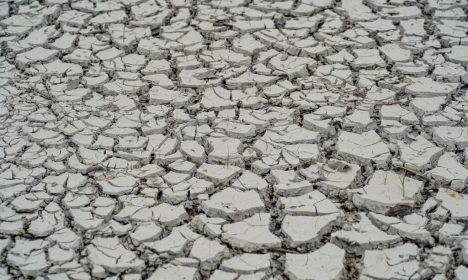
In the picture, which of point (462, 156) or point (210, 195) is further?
point (462, 156)

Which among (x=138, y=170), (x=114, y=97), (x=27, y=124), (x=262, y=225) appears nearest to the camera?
(x=262, y=225)

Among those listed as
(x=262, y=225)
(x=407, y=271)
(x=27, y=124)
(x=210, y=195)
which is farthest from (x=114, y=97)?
(x=407, y=271)

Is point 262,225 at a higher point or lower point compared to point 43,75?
lower

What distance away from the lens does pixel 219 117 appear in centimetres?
251

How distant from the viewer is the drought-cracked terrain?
6.28 feet

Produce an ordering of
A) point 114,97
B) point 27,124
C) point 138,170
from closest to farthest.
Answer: point 138,170 → point 27,124 → point 114,97

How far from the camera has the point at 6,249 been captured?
1910mm

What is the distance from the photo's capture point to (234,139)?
2383mm

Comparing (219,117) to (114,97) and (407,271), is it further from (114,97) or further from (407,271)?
(407,271)

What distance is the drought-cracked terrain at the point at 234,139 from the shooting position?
1915 millimetres

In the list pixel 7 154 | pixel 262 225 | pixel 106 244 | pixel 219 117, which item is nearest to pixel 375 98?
pixel 219 117

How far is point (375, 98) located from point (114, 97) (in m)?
1.10

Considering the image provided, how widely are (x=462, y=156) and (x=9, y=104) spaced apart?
1813 millimetres

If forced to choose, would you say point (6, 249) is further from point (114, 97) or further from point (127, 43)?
point (127, 43)
